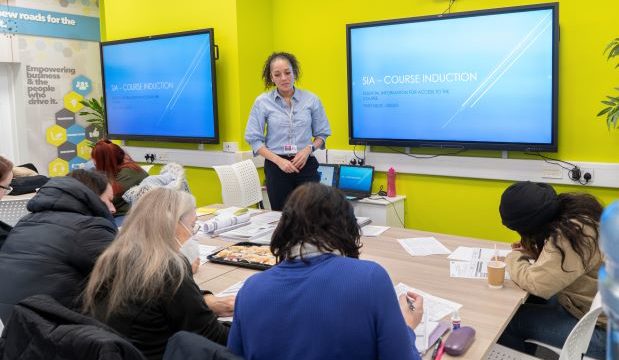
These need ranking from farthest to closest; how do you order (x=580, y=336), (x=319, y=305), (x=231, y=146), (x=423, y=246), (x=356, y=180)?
(x=231, y=146) < (x=356, y=180) < (x=423, y=246) < (x=580, y=336) < (x=319, y=305)

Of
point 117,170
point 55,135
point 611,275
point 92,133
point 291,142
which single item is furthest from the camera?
point 92,133

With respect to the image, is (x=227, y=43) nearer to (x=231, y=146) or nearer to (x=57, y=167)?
(x=231, y=146)

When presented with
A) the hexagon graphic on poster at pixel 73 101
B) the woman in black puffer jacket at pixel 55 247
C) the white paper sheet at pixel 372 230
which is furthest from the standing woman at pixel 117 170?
the hexagon graphic on poster at pixel 73 101

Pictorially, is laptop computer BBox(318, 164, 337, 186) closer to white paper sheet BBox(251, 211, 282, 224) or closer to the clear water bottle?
white paper sheet BBox(251, 211, 282, 224)

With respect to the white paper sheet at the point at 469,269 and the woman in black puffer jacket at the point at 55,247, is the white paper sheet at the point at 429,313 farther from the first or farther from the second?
the woman in black puffer jacket at the point at 55,247

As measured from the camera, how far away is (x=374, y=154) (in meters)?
4.70

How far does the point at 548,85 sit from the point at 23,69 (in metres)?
5.21

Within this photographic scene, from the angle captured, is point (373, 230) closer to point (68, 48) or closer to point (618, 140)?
point (618, 140)

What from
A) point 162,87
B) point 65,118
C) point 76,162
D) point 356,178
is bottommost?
point 356,178

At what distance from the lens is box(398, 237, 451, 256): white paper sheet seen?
2.57m

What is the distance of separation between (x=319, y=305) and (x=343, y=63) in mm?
3779

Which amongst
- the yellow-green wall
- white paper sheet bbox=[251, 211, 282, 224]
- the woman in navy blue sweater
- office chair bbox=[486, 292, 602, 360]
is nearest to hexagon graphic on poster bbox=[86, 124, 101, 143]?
the yellow-green wall

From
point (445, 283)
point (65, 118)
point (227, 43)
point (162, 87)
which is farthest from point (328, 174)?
point (65, 118)

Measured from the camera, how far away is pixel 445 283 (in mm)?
2150
